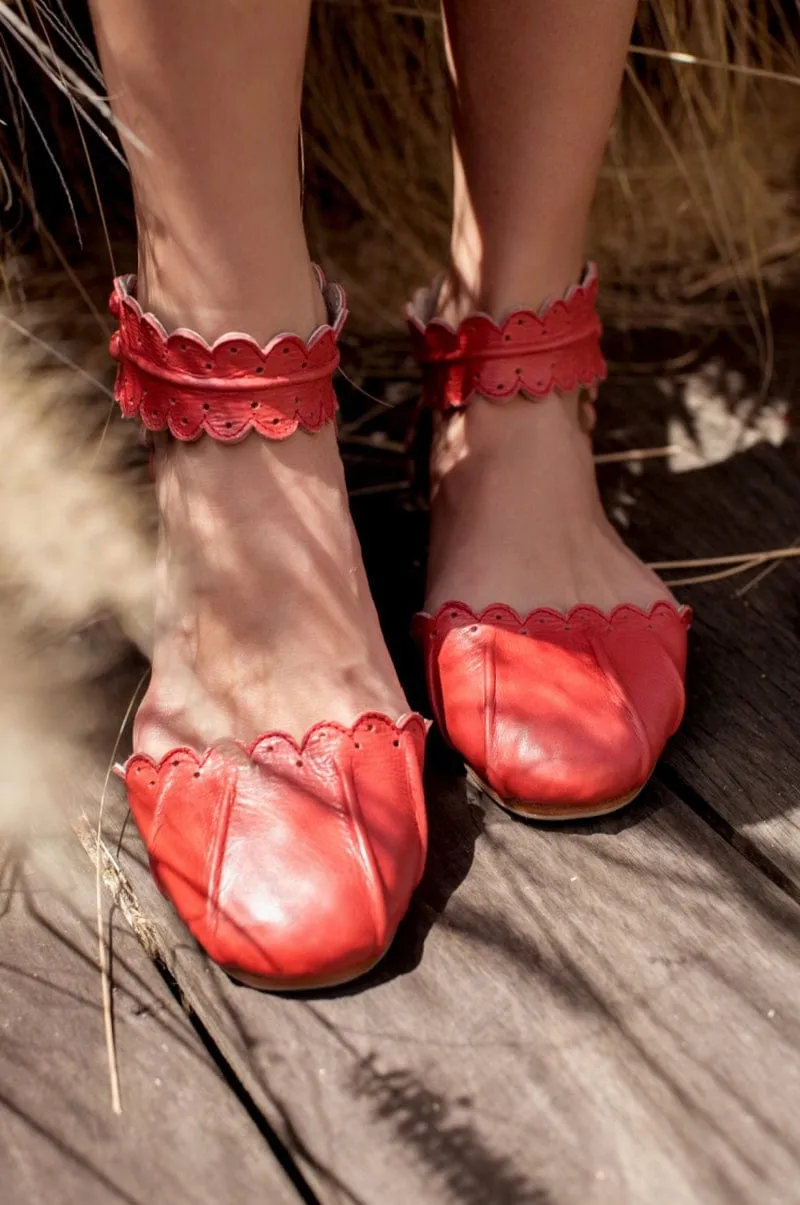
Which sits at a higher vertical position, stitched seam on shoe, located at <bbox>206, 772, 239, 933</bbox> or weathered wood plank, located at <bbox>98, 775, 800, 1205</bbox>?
stitched seam on shoe, located at <bbox>206, 772, 239, 933</bbox>

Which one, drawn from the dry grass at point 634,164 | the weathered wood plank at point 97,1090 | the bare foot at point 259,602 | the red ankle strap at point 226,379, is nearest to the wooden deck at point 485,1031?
the weathered wood plank at point 97,1090

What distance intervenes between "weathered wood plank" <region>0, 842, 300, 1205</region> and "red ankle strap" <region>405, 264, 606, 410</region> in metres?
0.47

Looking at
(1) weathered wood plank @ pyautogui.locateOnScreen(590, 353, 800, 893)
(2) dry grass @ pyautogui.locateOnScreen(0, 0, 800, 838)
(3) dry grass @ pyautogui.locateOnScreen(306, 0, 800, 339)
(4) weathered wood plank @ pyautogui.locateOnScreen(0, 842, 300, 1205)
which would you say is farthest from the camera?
(3) dry grass @ pyautogui.locateOnScreen(306, 0, 800, 339)

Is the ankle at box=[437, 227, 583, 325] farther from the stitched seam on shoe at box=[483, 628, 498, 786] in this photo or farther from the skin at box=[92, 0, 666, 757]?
the stitched seam on shoe at box=[483, 628, 498, 786]

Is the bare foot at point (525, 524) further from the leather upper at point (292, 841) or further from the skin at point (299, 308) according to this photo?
the leather upper at point (292, 841)

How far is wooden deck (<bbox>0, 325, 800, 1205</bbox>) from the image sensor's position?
0.64m

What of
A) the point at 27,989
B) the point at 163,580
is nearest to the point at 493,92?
the point at 163,580

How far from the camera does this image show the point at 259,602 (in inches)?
31.8

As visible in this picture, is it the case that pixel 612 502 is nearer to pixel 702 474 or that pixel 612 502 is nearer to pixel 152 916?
pixel 702 474

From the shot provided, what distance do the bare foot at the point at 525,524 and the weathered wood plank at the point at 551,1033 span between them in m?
0.18

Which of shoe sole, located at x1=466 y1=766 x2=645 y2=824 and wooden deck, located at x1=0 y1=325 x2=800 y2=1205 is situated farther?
shoe sole, located at x1=466 y1=766 x2=645 y2=824

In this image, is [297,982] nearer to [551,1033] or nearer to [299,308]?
[551,1033]

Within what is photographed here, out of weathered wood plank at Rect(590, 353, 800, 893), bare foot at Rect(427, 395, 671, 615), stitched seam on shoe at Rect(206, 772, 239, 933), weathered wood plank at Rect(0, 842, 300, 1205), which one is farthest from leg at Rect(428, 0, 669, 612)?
weathered wood plank at Rect(0, 842, 300, 1205)

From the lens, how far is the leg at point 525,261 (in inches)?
33.9
